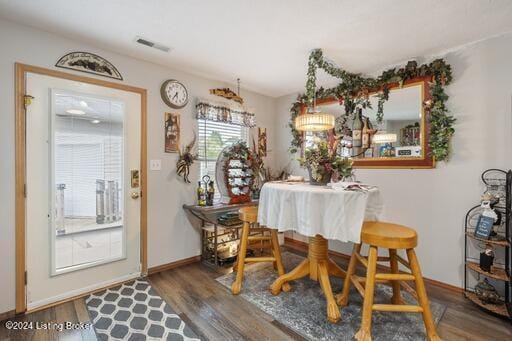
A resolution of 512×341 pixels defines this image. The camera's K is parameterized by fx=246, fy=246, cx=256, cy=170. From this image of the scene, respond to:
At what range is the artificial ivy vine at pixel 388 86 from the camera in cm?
250

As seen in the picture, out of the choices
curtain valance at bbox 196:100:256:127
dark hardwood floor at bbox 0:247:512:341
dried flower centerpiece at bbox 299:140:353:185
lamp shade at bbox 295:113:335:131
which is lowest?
dark hardwood floor at bbox 0:247:512:341

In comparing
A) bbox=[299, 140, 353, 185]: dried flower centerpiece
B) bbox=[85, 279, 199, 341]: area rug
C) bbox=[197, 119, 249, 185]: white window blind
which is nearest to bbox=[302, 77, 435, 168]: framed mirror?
bbox=[299, 140, 353, 185]: dried flower centerpiece

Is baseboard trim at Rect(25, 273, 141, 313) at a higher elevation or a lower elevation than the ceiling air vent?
lower

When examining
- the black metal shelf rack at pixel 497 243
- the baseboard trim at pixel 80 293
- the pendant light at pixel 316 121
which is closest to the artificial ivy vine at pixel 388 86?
the pendant light at pixel 316 121

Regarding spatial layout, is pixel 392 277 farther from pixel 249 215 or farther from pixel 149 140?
pixel 149 140

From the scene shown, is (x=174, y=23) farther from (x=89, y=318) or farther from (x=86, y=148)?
(x=89, y=318)

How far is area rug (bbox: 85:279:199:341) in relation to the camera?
6.03 ft

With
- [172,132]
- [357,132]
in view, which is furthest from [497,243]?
[172,132]

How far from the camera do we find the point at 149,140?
280 cm

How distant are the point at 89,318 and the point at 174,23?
8.35ft

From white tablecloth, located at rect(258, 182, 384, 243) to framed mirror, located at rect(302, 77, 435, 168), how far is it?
3.24ft

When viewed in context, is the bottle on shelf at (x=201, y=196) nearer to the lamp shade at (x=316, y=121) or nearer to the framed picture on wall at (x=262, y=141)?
the framed picture on wall at (x=262, y=141)

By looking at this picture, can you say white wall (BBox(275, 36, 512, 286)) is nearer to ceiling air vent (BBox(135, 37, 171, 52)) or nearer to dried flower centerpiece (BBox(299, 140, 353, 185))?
dried flower centerpiece (BBox(299, 140, 353, 185))

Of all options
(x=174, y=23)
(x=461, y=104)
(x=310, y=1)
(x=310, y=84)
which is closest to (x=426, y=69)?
(x=461, y=104)
